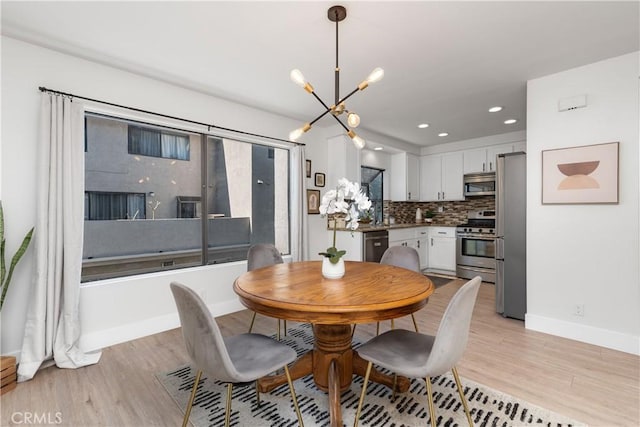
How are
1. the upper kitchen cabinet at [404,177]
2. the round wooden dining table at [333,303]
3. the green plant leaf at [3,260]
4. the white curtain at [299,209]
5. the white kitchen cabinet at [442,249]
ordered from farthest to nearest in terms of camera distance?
1. the upper kitchen cabinet at [404,177]
2. the white kitchen cabinet at [442,249]
3. the white curtain at [299,209]
4. the green plant leaf at [3,260]
5. the round wooden dining table at [333,303]

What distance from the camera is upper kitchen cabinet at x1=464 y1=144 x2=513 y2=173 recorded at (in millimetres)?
5127

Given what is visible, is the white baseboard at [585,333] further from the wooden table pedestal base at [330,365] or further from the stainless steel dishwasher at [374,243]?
the stainless steel dishwasher at [374,243]

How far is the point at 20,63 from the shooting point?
2262 millimetres

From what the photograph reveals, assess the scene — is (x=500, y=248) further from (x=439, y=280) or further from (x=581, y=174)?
(x=439, y=280)

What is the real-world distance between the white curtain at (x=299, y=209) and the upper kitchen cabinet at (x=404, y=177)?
98.4 inches

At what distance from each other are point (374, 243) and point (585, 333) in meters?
2.61

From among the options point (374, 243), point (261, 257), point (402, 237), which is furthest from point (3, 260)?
point (402, 237)

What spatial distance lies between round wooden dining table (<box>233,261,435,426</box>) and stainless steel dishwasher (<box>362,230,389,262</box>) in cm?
225

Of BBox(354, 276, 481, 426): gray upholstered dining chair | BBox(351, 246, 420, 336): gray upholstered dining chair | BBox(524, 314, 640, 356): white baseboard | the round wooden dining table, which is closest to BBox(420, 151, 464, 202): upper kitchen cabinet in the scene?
BBox(524, 314, 640, 356): white baseboard

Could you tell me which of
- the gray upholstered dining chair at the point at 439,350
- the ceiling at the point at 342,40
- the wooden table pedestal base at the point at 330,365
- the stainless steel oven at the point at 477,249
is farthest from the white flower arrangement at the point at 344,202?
the stainless steel oven at the point at 477,249

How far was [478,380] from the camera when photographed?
209cm

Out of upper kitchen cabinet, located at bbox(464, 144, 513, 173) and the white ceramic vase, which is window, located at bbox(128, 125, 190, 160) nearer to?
the white ceramic vase

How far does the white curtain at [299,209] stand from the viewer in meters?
4.10

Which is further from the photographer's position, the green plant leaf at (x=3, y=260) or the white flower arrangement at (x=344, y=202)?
the green plant leaf at (x=3, y=260)
